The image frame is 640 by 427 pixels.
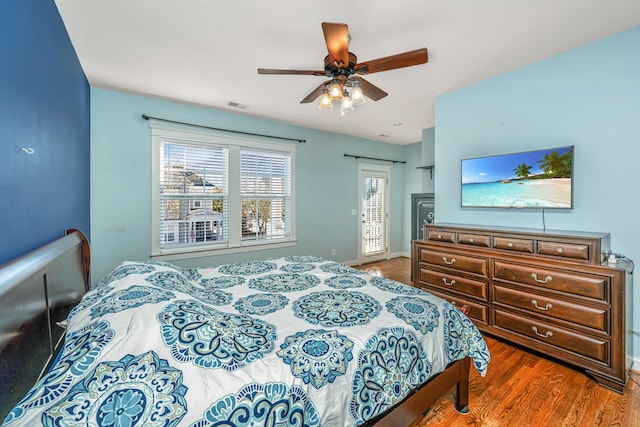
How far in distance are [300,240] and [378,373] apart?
140 inches

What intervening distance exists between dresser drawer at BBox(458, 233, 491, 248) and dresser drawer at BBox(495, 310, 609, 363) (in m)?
0.62

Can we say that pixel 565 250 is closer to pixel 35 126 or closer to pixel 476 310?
pixel 476 310

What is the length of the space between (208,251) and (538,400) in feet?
12.1

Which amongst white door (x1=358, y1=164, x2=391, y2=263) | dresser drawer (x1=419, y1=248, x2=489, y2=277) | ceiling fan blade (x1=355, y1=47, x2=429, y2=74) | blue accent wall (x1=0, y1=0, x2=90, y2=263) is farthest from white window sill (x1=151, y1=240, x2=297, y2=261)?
ceiling fan blade (x1=355, y1=47, x2=429, y2=74)

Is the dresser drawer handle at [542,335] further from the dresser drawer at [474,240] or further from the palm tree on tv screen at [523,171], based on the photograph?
the palm tree on tv screen at [523,171]

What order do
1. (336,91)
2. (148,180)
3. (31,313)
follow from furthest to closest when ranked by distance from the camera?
(148,180) → (336,91) → (31,313)

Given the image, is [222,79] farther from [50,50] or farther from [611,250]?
[611,250]

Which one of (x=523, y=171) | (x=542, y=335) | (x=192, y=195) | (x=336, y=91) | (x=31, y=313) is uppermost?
(x=336, y=91)

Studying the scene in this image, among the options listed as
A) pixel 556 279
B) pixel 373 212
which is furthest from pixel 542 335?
pixel 373 212

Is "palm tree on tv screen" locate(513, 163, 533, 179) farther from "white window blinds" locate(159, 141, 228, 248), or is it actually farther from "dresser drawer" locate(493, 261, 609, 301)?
"white window blinds" locate(159, 141, 228, 248)

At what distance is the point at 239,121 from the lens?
399 cm

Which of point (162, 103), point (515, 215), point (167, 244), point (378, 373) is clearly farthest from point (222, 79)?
point (515, 215)

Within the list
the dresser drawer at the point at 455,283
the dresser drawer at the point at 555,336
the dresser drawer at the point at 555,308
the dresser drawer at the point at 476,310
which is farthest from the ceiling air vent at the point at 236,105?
the dresser drawer at the point at 555,336

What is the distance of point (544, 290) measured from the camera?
217 centimetres
